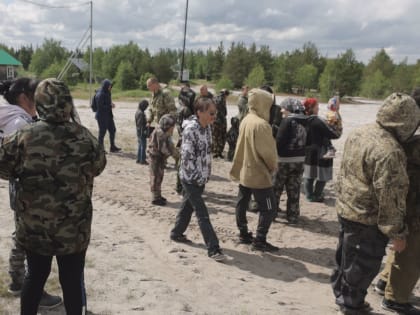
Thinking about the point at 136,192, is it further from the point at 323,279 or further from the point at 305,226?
the point at 323,279

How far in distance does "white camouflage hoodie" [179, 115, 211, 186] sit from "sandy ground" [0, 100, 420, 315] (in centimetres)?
90

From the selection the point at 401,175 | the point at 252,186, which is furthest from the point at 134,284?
the point at 401,175

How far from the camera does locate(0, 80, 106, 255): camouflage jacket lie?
2473mm

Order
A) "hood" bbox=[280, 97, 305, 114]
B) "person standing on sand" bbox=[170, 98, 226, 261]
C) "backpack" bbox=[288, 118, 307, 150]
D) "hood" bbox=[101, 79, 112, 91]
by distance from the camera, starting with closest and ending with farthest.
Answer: "person standing on sand" bbox=[170, 98, 226, 261], "backpack" bbox=[288, 118, 307, 150], "hood" bbox=[280, 97, 305, 114], "hood" bbox=[101, 79, 112, 91]

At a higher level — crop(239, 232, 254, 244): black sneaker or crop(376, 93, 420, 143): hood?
crop(376, 93, 420, 143): hood

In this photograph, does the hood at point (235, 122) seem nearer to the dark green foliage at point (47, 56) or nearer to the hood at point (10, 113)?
the hood at point (10, 113)

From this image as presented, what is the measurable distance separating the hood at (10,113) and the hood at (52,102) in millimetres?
800

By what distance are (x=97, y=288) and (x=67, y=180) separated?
69.1 inches

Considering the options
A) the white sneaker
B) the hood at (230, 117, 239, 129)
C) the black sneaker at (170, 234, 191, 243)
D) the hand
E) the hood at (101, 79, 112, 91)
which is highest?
the hood at (101, 79, 112, 91)

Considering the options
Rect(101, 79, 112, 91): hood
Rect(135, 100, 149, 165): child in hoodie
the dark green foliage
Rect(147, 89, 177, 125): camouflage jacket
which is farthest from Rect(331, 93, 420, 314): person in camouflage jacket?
the dark green foliage

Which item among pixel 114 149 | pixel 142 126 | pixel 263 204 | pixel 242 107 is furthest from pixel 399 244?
pixel 114 149

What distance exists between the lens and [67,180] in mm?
2520

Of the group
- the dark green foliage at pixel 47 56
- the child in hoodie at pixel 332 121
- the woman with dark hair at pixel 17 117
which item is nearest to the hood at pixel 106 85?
the child in hoodie at pixel 332 121

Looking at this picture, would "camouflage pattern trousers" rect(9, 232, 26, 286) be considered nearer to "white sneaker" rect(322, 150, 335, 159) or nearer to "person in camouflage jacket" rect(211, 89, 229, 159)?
"white sneaker" rect(322, 150, 335, 159)
